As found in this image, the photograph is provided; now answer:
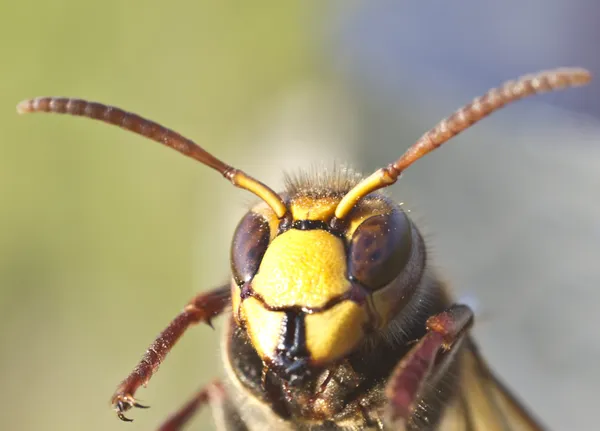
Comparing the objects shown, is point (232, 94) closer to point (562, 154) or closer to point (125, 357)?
point (125, 357)

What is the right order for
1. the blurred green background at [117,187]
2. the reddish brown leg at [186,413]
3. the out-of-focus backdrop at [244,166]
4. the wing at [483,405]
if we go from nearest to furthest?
the wing at [483,405], the reddish brown leg at [186,413], the out-of-focus backdrop at [244,166], the blurred green background at [117,187]

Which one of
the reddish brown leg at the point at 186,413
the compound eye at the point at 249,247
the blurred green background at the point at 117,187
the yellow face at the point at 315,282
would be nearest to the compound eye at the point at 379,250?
the yellow face at the point at 315,282

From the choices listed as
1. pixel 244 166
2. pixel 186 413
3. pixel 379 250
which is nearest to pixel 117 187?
pixel 244 166

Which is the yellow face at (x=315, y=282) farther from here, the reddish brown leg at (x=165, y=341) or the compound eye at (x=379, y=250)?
the reddish brown leg at (x=165, y=341)

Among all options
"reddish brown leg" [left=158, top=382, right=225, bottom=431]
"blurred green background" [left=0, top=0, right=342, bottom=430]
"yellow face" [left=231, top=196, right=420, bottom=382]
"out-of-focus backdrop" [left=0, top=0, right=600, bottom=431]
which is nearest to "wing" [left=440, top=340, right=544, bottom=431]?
"out-of-focus backdrop" [left=0, top=0, right=600, bottom=431]

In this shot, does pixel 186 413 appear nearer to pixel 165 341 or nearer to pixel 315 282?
pixel 165 341

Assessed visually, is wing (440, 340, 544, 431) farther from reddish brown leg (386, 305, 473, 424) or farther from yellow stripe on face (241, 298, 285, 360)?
yellow stripe on face (241, 298, 285, 360)
